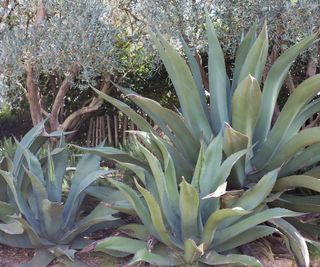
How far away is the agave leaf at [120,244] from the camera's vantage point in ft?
9.29

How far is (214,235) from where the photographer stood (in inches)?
113

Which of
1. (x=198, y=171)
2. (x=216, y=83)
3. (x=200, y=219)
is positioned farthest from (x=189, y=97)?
(x=200, y=219)

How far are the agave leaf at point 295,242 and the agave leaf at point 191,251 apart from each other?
54cm

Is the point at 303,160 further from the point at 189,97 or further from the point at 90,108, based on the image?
the point at 90,108

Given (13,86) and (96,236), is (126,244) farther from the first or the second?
(13,86)

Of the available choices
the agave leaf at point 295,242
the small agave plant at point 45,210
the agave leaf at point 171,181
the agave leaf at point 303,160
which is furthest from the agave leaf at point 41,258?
the agave leaf at point 303,160

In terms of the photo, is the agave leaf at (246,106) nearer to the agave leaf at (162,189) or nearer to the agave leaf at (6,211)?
the agave leaf at (162,189)

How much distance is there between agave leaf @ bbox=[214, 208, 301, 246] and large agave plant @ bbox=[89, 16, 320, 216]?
1.49ft

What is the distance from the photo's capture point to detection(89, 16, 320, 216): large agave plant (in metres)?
3.22

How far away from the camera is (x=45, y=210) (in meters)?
3.12

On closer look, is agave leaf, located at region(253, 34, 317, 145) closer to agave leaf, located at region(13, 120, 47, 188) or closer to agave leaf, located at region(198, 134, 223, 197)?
agave leaf, located at region(198, 134, 223, 197)

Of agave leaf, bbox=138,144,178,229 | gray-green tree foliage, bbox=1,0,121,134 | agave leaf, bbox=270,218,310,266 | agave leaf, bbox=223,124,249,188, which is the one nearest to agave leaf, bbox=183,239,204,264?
agave leaf, bbox=138,144,178,229

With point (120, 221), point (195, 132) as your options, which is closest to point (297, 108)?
point (195, 132)

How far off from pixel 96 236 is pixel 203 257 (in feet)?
3.43
